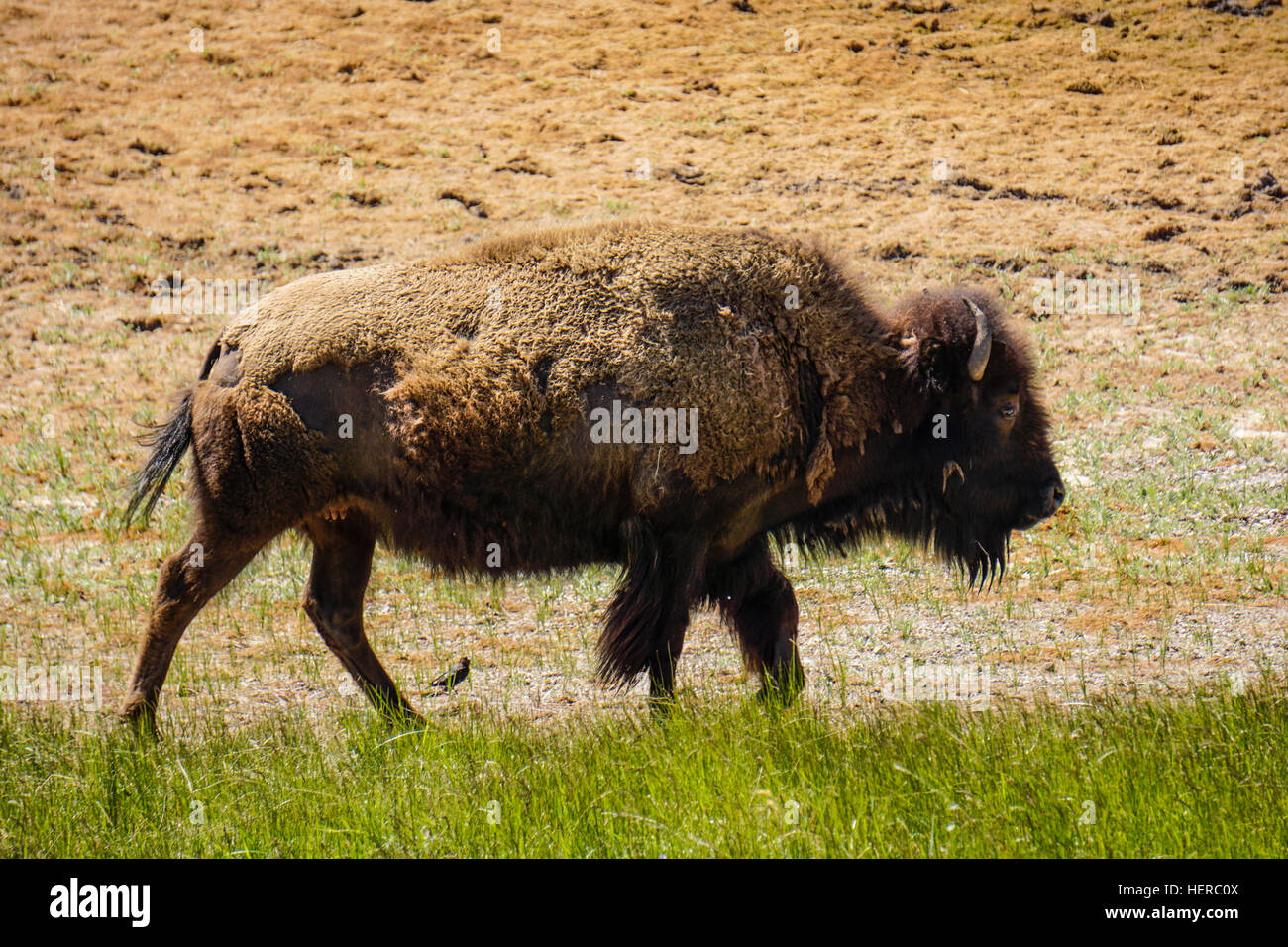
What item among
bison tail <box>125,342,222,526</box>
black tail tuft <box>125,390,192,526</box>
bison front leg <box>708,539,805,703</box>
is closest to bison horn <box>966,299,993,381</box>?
bison front leg <box>708,539,805,703</box>

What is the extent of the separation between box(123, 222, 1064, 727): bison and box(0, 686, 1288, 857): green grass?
521 millimetres

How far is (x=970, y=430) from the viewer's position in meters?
5.46

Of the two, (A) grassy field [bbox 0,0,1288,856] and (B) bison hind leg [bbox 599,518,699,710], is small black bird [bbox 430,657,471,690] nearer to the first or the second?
(A) grassy field [bbox 0,0,1288,856]

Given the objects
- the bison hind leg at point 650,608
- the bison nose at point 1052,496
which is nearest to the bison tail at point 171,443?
the bison hind leg at point 650,608

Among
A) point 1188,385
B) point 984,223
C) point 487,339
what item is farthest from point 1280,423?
point 487,339

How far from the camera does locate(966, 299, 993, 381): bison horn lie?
5.21m

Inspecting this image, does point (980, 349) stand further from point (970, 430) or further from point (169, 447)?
point (169, 447)

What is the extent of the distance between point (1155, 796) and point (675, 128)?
11.5m

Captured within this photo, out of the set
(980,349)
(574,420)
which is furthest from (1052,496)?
(574,420)

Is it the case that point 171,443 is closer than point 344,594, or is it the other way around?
point 171,443

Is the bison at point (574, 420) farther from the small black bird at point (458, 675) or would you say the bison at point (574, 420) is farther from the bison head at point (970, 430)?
the small black bird at point (458, 675)

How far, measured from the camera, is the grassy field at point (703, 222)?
13.0ft

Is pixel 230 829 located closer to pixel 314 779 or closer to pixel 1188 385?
pixel 314 779

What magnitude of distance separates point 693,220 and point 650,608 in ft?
26.2
